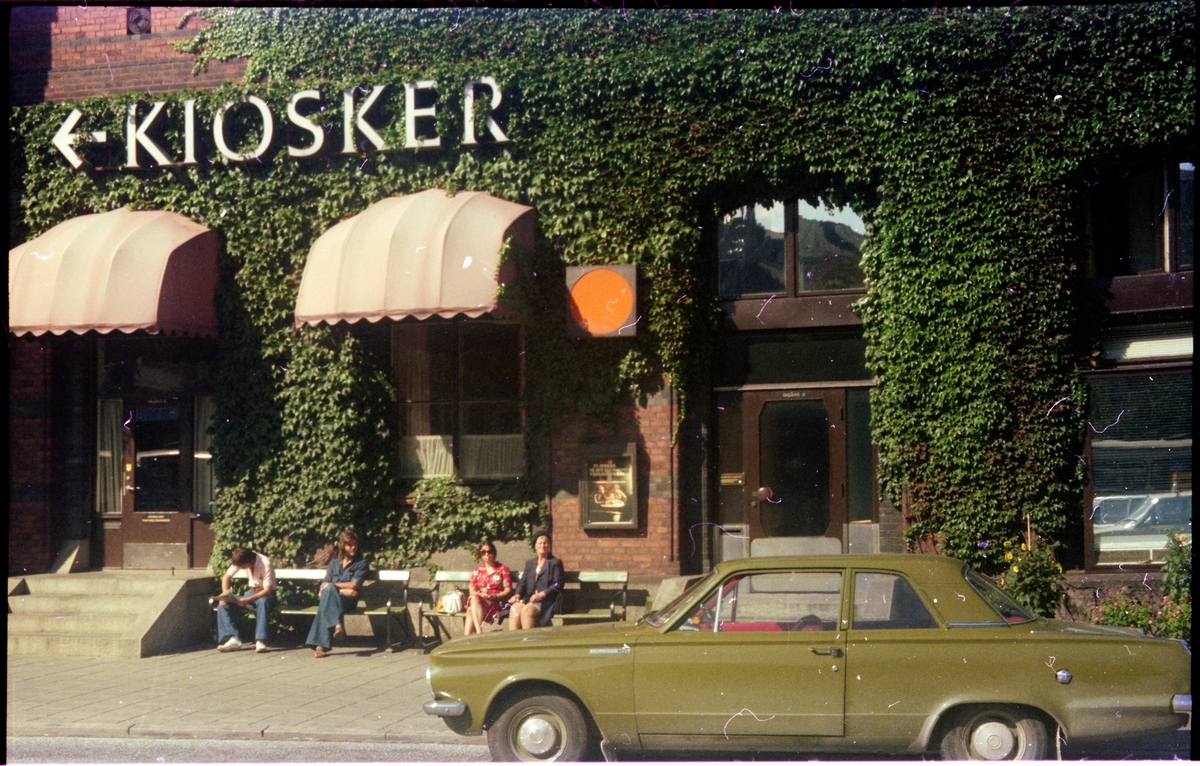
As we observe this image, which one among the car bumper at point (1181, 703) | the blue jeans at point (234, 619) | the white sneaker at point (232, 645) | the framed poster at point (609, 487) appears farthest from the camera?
the framed poster at point (609, 487)

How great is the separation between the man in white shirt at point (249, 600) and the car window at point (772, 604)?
7.14 m

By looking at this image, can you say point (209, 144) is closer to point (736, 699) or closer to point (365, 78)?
point (365, 78)

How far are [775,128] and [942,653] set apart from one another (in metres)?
7.79

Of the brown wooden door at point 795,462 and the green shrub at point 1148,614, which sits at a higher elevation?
the brown wooden door at point 795,462

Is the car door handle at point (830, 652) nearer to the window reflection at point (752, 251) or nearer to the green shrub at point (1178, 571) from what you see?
the green shrub at point (1178, 571)

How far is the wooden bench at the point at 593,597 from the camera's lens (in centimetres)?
1258

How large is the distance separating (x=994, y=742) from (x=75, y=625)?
10.7 metres

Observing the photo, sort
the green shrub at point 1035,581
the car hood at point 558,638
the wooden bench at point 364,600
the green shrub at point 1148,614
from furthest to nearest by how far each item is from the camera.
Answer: the wooden bench at point 364,600, the green shrub at point 1035,581, the green shrub at point 1148,614, the car hood at point 558,638

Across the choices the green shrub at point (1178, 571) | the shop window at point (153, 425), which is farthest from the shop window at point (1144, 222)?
the shop window at point (153, 425)

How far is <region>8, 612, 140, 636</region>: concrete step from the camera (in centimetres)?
1317

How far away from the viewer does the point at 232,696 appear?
10.1 metres

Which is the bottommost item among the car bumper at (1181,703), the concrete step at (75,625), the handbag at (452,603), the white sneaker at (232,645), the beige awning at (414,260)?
the white sneaker at (232,645)

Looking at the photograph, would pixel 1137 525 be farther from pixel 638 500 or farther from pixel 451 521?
pixel 451 521

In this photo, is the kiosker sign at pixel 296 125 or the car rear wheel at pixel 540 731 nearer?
the car rear wheel at pixel 540 731
